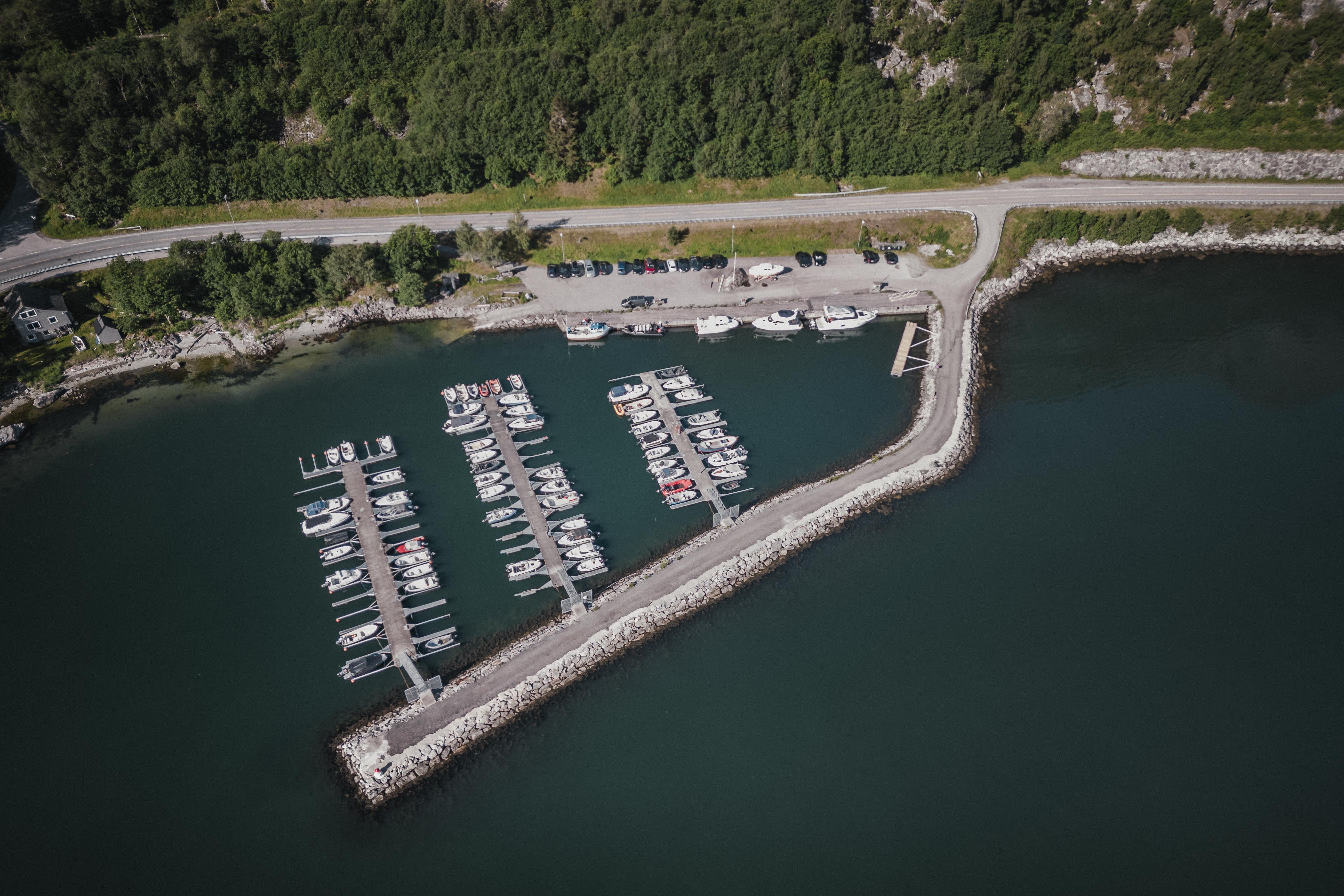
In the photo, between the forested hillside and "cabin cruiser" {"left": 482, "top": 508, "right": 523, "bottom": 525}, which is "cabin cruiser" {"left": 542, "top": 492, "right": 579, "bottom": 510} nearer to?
"cabin cruiser" {"left": 482, "top": 508, "right": 523, "bottom": 525}

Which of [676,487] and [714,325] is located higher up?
[714,325]

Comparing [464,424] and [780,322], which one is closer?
[464,424]

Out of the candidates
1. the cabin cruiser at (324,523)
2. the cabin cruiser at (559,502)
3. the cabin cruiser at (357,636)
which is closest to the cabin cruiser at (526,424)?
the cabin cruiser at (559,502)

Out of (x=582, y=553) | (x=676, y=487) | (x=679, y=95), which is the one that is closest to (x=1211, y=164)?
(x=679, y=95)

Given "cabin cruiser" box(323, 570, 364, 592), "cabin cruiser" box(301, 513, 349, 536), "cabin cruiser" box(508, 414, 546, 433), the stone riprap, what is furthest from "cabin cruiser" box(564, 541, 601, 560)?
the stone riprap

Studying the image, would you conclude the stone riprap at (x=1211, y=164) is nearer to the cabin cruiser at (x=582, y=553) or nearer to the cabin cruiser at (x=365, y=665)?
the cabin cruiser at (x=582, y=553)

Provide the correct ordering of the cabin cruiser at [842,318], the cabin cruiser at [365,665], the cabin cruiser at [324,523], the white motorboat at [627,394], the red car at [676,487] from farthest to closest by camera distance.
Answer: the cabin cruiser at [842,318] < the white motorboat at [627,394] < the red car at [676,487] < the cabin cruiser at [324,523] < the cabin cruiser at [365,665]

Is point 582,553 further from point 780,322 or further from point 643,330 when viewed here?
point 780,322
